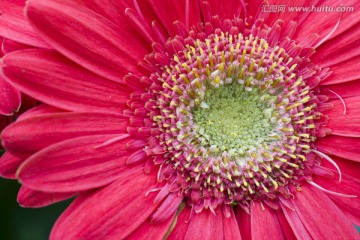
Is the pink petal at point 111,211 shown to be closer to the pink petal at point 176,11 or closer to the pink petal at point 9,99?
the pink petal at point 9,99

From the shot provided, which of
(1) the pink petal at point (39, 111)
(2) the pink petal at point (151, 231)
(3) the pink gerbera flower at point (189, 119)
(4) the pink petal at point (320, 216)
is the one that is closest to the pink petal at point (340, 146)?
(3) the pink gerbera flower at point (189, 119)

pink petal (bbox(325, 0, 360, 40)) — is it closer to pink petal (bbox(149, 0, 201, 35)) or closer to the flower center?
the flower center

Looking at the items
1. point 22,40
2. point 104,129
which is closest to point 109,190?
point 104,129

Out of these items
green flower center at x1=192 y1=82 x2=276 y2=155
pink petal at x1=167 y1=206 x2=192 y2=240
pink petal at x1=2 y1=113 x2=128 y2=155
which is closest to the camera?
pink petal at x1=2 y1=113 x2=128 y2=155

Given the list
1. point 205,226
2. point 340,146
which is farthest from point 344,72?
point 205,226

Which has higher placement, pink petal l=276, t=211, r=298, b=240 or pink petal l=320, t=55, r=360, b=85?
pink petal l=320, t=55, r=360, b=85

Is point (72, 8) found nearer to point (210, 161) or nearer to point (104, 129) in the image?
point (104, 129)

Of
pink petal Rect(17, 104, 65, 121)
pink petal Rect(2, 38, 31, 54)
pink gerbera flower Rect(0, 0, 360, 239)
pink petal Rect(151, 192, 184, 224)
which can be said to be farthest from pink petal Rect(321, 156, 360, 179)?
pink petal Rect(2, 38, 31, 54)

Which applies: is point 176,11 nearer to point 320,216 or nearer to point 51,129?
point 51,129
